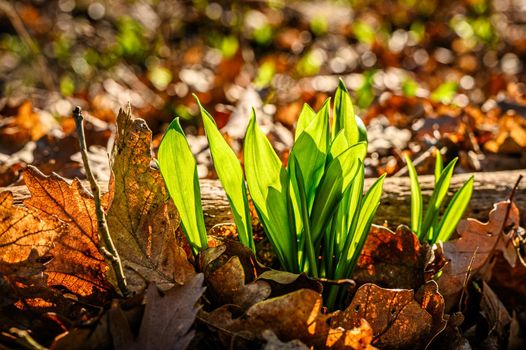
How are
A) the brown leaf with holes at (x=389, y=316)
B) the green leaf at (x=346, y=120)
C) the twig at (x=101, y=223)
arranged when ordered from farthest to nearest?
1. the green leaf at (x=346, y=120)
2. the brown leaf with holes at (x=389, y=316)
3. the twig at (x=101, y=223)

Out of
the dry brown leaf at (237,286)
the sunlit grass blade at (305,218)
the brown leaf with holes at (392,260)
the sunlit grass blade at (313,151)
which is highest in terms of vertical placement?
the sunlit grass blade at (313,151)

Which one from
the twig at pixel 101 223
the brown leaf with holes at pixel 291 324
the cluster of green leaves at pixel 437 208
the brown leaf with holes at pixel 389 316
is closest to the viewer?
the twig at pixel 101 223

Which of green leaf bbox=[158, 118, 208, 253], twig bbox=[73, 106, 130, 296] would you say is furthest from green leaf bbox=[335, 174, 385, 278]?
twig bbox=[73, 106, 130, 296]

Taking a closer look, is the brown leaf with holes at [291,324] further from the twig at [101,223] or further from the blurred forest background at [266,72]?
the blurred forest background at [266,72]

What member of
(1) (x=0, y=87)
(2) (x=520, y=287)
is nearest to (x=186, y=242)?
(2) (x=520, y=287)

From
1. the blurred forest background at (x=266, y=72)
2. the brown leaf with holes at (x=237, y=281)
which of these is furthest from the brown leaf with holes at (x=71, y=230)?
the blurred forest background at (x=266, y=72)

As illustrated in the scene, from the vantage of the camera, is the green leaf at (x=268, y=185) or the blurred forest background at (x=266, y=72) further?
the blurred forest background at (x=266, y=72)

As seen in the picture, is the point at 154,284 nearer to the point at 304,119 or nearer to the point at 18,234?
the point at 18,234
